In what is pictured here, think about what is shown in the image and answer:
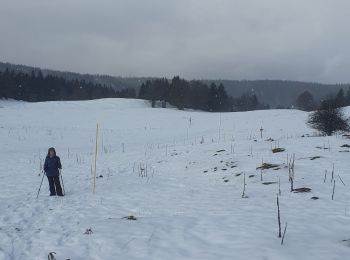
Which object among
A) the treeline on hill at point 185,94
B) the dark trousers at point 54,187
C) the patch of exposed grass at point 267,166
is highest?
the treeline on hill at point 185,94

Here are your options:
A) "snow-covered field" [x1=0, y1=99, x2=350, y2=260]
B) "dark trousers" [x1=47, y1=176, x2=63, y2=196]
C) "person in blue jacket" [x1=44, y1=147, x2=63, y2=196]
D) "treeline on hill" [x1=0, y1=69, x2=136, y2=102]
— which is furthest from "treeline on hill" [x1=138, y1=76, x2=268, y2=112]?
"dark trousers" [x1=47, y1=176, x2=63, y2=196]

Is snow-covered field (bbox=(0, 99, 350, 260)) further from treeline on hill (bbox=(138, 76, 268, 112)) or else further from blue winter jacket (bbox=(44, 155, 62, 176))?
treeline on hill (bbox=(138, 76, 268, 112))

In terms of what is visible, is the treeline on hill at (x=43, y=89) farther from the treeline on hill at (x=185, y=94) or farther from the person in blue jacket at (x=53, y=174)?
the person in blue jacket at (x=53, y=174)

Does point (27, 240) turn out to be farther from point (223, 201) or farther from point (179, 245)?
point (223, 201)

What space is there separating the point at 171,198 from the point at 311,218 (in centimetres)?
490

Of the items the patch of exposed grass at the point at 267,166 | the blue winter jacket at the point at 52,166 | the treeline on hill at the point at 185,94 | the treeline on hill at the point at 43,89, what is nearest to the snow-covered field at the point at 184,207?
the patch of exposed grass at the point at 267,166

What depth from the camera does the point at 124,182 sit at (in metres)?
17.0

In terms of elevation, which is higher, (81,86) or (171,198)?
(81,86)

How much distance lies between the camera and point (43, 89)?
4286 inches

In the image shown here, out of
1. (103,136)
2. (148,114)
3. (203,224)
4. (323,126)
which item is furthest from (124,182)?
(148,114)

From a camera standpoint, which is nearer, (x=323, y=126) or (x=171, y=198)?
(x=171, y=198)

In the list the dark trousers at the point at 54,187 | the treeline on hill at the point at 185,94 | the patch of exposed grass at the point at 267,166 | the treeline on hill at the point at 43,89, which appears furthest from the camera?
the treeline on hill at the point at 43,89

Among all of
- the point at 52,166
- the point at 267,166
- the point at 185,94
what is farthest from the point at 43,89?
the point at 267,166

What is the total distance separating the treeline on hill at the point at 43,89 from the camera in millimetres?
96312
